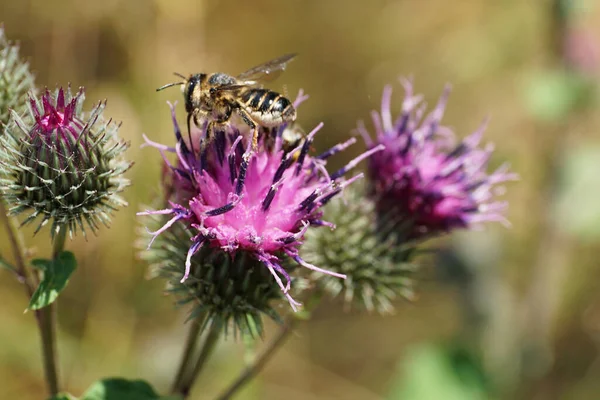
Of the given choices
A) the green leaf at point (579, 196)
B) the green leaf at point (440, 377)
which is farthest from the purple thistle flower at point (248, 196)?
the green leaf at point (579, 196)

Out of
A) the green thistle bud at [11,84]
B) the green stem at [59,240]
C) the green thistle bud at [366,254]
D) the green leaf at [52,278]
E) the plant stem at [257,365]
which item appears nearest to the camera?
the green leaf at [52,278]

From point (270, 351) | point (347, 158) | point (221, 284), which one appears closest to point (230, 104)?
point (221, 284)

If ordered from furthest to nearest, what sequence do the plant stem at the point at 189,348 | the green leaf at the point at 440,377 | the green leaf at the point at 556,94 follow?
the green leaf at the point at 556,94, the green leaf at the point at 440,377, the plant stem at the point at 189,348

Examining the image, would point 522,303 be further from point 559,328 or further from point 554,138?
point 554,138

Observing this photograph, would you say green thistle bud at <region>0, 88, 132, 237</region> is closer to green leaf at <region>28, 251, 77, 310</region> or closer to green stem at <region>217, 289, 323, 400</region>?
green leaf at <region>28, 251, 77, 310</region>

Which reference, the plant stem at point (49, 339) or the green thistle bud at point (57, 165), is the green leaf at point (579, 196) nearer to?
the green thistle bud at point (57, 165)

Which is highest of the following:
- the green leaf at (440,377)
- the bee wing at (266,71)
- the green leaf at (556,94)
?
the green leaf at (556,94)

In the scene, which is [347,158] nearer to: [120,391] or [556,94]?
[556,94]

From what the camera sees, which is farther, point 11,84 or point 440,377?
point 440,377
